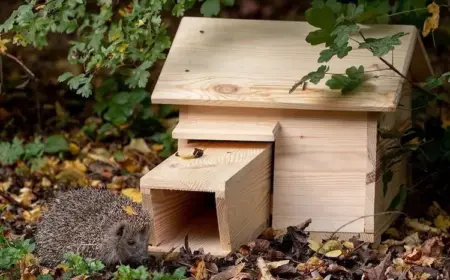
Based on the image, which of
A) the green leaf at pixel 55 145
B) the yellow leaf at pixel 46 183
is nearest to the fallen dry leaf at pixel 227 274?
the yellow leaf at pixel 46 183

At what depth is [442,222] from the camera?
5.09 m

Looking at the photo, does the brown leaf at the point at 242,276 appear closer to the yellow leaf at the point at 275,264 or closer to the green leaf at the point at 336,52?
the yellow leaf at the point at 275,264

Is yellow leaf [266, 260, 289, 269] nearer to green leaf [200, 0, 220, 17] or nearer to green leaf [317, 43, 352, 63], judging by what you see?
green leaf [317, 43, 352, 63]

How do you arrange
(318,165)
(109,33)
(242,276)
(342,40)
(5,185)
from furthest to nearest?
1. (5,185)
2. (109,33)
3. (318,165)
4. (342,40)
5. (242,276)

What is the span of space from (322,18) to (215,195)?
0.95 meters

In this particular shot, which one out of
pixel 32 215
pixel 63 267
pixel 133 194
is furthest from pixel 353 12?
pixel 32 215

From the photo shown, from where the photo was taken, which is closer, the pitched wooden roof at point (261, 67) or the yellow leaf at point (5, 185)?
the pitched wooden roof at point (261, 67)

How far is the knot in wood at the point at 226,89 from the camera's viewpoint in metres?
4.66

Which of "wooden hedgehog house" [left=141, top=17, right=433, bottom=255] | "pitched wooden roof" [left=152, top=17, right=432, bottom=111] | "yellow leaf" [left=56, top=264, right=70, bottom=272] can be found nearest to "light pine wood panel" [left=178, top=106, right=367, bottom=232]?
"wooden hedgehog house" [left=141, top=17, right=433, bottom=255]

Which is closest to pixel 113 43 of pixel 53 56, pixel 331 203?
pixel 331 203

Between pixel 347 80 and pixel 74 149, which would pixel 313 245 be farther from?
pixel 74 149

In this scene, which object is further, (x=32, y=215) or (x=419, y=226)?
(x=32, y=215)

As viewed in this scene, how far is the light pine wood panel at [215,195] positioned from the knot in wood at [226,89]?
0.83 ft

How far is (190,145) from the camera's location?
470cm
